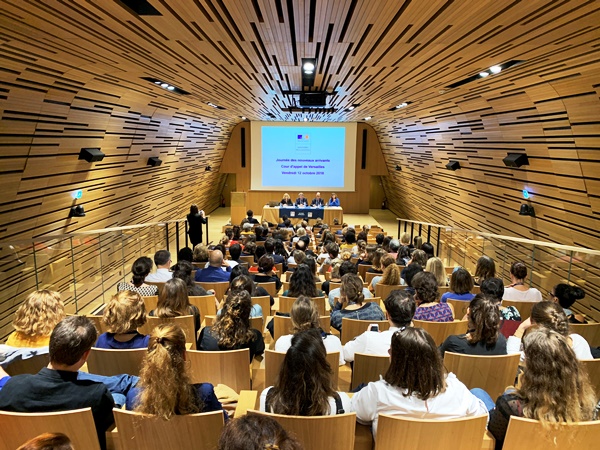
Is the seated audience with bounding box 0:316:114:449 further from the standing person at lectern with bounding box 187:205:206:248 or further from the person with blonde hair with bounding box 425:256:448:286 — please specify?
the standing person at lectern with bounding box 187:205:206:248

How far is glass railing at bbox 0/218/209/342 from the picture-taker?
457 cm

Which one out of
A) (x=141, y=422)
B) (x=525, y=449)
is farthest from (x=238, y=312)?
(x=525, y=449)

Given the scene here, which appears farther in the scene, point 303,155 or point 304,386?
point 303,155

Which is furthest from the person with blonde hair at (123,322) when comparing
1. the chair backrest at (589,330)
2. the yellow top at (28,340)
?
the chair backrest at (589,330)

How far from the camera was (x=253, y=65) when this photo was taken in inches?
224

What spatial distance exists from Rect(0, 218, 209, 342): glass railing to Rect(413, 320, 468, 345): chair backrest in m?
3.95

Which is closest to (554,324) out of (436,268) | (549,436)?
(549,436)

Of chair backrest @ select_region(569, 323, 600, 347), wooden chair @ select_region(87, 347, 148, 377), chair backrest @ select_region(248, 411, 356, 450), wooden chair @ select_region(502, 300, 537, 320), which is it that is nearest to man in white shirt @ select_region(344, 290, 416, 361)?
chair backrest @ select_region(248, 411, 356, 450)

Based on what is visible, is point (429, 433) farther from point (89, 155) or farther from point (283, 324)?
point (89, 155)

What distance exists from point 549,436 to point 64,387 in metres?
2.13

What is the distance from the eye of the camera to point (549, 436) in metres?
1.84

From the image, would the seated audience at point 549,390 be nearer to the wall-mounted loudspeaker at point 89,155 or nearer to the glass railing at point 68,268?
the glass railing at point 68,268

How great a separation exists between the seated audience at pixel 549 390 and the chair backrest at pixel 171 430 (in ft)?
4.15

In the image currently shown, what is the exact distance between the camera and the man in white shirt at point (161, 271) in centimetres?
513
